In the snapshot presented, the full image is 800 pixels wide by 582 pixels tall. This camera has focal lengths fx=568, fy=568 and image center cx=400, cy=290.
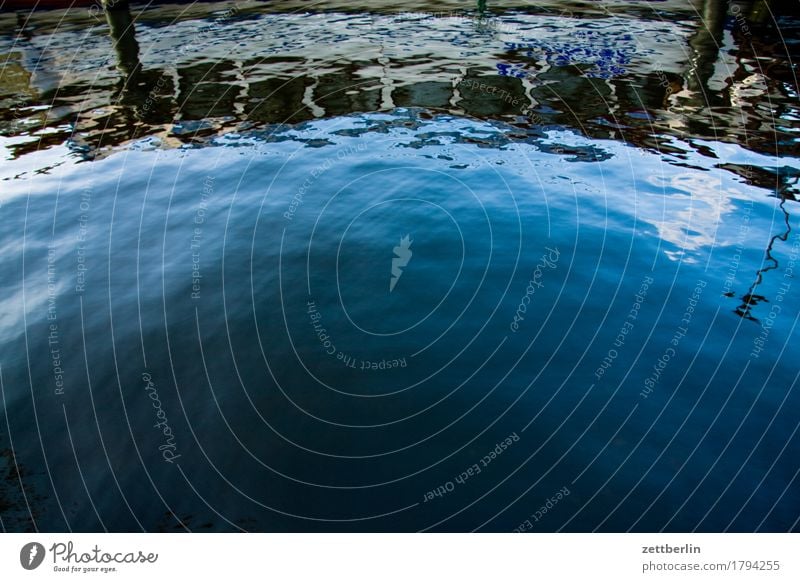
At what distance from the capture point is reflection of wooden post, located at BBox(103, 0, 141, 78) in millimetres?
20984

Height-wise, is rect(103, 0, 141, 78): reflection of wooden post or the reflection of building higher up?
rect(103, 0, 141, 78): reflection of wooden post

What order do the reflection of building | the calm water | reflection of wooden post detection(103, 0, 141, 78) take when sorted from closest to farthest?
the calm water
the reflection of building
reflection of wooden post detection(103, 0, 141, 78)

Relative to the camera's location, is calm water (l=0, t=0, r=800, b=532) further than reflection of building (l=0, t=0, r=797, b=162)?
No

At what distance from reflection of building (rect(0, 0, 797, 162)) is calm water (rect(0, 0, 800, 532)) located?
0.20 metres

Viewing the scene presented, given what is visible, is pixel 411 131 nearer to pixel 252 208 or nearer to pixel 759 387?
pixel 252 208

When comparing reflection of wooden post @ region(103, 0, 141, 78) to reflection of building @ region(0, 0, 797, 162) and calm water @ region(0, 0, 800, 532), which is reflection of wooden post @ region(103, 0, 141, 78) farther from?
calm water @ region(0, 0, 800, 532)

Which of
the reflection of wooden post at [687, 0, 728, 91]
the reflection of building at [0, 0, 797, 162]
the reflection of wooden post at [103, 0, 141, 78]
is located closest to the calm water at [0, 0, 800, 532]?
the reflection of building at [0, 0, 797, 162]

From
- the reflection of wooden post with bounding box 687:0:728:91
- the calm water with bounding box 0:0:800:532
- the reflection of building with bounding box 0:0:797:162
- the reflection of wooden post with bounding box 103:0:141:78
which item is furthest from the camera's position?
the reflection of wooden post with bounding box 103:0:141:78

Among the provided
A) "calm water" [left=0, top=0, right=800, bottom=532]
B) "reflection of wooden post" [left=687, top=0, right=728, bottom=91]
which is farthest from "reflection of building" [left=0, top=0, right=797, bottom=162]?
"calm water" [left=0, top=0, right=800, bottom=532]

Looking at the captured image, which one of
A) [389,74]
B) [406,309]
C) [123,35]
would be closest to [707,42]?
[389,74]

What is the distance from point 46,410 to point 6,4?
3172 centimetres

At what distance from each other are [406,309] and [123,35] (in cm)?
2305

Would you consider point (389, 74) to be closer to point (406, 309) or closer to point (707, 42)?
point (707, 42)
